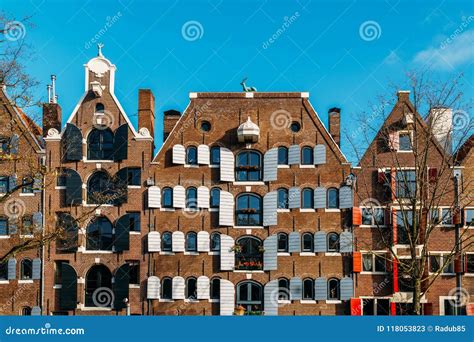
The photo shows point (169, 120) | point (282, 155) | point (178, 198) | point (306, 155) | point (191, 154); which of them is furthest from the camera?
point (169, 120)

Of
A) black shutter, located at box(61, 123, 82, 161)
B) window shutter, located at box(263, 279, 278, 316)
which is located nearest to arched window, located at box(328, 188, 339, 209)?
window shutter, located at box(263, 279, 278, 316)

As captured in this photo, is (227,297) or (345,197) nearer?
(227,297)

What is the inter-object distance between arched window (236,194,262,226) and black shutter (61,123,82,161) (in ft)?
26.9

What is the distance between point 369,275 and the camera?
33500mm

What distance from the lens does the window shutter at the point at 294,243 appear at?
111ft

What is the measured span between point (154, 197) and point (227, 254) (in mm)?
4487

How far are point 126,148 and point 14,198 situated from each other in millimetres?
6078

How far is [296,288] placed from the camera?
33531 mm

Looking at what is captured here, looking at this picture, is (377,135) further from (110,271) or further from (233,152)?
(110,271)

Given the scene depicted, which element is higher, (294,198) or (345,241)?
(294,198)

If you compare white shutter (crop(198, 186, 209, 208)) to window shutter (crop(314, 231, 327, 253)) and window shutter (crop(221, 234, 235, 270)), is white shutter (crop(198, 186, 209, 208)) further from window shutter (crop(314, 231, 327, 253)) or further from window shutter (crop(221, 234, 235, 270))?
window shutter (crop(314, 231, 327, 253))

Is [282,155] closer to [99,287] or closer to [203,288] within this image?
[203,288]

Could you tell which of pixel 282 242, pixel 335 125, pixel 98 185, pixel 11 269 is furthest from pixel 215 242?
pixel 11 269

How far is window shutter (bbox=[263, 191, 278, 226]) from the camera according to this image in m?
34.1
